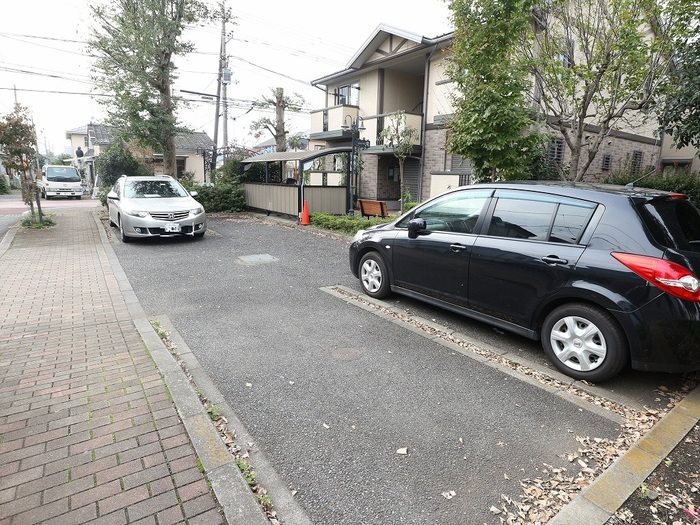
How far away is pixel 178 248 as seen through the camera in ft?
30.0

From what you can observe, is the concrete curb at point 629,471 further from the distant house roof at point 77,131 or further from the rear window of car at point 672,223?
the distant house roof at point 77,131

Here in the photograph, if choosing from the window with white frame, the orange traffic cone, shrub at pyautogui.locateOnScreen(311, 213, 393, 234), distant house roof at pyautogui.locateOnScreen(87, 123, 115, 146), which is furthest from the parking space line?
distant house roof at pyautogui.locateOnScreen(87, 123, 115, 146)

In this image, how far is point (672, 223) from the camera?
3.45 metres

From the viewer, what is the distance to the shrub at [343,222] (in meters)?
10.8

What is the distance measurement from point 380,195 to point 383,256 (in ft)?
40.0

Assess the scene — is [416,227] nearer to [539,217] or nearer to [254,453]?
[539,217]

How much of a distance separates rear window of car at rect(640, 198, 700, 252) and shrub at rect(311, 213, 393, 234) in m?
7.09

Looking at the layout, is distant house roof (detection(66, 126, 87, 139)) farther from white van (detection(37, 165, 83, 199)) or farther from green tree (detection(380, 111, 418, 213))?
green tree (detection(380, 111, 418, 213))

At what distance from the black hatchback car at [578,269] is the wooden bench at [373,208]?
265 inches

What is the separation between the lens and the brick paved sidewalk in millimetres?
2143

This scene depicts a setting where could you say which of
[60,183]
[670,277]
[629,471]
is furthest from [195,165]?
[629,471]

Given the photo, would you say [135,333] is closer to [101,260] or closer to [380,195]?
[101,260]

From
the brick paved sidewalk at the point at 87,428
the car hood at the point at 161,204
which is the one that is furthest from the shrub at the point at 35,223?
the brick paved sidewalk at the point at 87,428

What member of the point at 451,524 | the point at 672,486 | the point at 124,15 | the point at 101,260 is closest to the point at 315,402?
the point at 451,524
